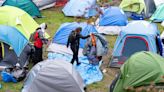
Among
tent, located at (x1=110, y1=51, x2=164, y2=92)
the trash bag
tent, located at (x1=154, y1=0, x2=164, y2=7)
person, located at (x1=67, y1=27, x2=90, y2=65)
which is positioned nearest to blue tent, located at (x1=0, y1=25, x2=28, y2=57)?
the trash bag

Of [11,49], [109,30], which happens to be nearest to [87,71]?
[11,49]

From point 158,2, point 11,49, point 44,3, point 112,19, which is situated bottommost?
point 44,3

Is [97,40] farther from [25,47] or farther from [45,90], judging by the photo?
[45,90]

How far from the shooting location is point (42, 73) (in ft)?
33.4

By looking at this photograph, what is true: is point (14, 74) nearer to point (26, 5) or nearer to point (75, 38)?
point (75, 38)

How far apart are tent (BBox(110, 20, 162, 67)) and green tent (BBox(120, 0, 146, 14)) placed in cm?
621

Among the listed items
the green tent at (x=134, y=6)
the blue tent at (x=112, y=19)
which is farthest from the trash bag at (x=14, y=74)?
the green tent at (x=134, y=6)

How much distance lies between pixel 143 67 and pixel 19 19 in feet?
23.6

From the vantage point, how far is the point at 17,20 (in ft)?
50.3

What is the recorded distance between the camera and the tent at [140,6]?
19609mm

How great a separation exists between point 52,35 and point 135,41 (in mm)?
5053

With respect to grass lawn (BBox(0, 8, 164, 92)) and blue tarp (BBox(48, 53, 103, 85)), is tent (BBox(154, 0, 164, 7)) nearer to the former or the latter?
grass lawn (BBox(0, 8, 164, 92))

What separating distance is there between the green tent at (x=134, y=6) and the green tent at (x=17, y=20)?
19.5ft

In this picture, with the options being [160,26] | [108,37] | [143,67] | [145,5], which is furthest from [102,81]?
[145,5]
